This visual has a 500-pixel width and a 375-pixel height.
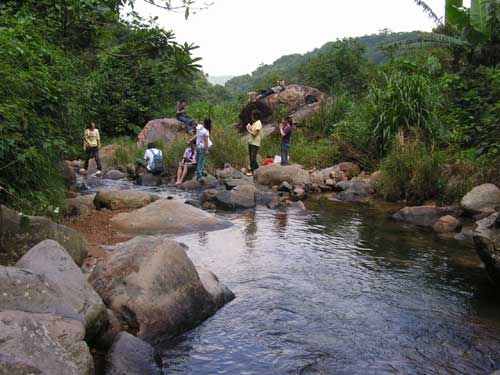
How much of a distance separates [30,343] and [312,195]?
10546mm

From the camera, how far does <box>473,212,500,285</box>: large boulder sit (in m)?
5.64

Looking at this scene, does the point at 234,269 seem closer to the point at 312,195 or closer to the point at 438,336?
the point at 438,336

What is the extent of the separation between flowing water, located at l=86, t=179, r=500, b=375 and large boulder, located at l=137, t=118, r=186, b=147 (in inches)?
480

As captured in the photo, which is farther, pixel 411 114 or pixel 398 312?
pixel 411 114

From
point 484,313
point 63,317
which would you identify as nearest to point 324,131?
point 484,313

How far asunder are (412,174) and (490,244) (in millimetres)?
5763

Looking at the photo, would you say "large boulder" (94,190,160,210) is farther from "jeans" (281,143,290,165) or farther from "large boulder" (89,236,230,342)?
"jeans" (281,143,290,165)

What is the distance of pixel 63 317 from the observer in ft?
11.3

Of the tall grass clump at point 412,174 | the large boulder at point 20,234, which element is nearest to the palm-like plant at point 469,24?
the tall grass clump at point 412,174

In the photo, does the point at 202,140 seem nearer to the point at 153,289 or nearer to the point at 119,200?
the point at 119,200

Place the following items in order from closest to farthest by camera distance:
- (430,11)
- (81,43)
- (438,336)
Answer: (438,336), (81,43), (430,11)

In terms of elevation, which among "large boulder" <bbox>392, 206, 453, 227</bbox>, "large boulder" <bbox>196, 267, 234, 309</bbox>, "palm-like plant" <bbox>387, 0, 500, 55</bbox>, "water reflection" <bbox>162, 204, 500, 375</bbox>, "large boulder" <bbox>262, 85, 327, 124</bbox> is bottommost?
"water reflection" <bbox>162, 204, 500, 375</bbox>

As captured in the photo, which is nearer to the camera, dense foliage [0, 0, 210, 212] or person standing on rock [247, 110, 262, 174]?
dense foliage [0, 0, 210, 212]

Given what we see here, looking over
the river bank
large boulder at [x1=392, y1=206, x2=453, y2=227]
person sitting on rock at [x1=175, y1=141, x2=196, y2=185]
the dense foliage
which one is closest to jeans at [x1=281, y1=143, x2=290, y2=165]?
person sitting on rock at [x1=175, y1=141, x2=196, y2=185]
